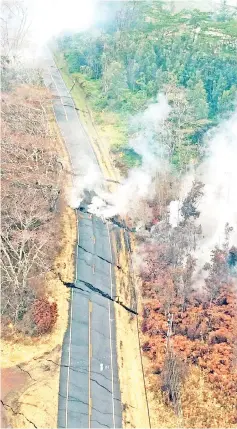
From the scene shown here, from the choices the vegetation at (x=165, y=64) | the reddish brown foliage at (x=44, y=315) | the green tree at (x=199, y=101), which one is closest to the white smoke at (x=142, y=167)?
the vegetation at (x=165, y=64)

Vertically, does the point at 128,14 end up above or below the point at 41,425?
above

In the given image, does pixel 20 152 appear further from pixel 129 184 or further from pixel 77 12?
pixel 77 12

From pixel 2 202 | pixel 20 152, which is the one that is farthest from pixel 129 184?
pixel 2 202

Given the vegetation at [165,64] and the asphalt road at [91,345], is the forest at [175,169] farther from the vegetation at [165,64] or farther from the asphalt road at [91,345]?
the asphalt road at [91,345]

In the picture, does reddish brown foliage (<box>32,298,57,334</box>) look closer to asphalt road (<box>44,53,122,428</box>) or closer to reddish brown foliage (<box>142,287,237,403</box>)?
asphalt road (<box>44,53,122,428</box>)

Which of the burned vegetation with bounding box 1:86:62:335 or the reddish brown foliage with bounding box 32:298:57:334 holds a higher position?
the burned vegetation with bounding box 1:86:62:335

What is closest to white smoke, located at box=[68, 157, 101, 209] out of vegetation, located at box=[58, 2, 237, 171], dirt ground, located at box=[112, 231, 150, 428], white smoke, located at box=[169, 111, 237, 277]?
vegetation, located at box=[58, 2, 237, 171]

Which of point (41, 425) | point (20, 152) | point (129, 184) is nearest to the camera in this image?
point (41, 425)
